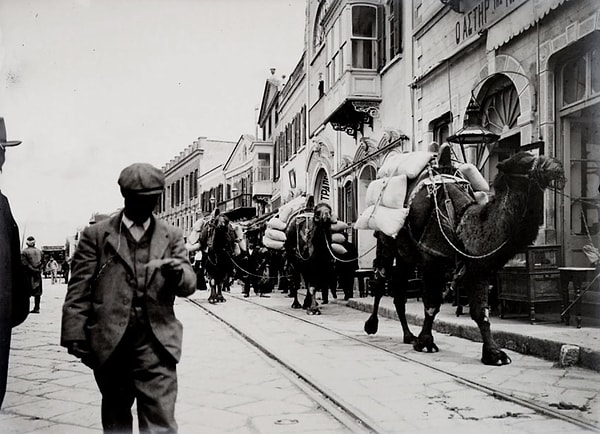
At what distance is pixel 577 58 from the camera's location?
998 centimetres

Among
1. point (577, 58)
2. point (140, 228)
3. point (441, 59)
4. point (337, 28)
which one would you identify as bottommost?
point (140, 228)

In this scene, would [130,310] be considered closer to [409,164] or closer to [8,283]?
[8,283]

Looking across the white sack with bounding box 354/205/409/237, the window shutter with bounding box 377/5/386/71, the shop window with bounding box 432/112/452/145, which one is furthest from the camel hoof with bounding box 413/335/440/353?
the window shutter with bounding box 377/5/386/71

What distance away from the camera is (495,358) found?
23.3 feet

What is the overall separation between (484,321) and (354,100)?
40.6 feet

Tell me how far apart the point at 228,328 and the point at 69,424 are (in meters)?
6.01

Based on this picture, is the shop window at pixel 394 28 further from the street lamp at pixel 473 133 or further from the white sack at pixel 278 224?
the street lamp at pixel 473 133

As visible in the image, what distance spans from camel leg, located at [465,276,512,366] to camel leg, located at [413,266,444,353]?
801 millimetres

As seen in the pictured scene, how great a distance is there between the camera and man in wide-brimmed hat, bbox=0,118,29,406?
4473mm

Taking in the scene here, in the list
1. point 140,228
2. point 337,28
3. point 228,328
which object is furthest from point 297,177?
point 140,228

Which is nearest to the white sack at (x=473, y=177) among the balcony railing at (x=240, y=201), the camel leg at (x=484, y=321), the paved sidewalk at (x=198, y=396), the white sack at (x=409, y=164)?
the white sack at (x=409, y=164)

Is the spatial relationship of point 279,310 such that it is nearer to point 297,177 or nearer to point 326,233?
point 326,233

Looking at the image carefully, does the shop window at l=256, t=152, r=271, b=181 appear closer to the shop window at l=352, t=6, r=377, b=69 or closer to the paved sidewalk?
the shop window at l=352, t=6, r=377, b=69

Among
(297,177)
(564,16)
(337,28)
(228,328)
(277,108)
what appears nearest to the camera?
(564,16)
